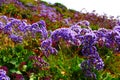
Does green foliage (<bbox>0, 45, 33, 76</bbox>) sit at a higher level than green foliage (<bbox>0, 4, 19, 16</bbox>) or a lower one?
higher

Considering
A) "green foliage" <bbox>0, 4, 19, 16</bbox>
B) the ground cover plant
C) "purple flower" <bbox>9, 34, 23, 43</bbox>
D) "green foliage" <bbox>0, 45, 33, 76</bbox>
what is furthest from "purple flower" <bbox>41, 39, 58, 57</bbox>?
"green foliage" <bbox>0, 4, 19, 16</bbox>

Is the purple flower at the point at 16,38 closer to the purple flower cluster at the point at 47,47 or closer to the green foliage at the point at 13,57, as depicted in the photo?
the green foliage at the point at 13,57

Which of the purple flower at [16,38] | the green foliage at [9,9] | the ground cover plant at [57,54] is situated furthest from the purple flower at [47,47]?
the green foliage at [9,9]

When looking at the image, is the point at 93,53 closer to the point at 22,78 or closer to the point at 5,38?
the point at 22,78

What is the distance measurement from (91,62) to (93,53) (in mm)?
176

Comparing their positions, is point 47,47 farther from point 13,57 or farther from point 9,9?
point 9,9

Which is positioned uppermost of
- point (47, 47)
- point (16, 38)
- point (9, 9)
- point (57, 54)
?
point (47, 47)

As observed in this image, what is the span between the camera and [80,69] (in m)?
8.26

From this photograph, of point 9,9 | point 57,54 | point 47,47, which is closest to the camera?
point 47,47

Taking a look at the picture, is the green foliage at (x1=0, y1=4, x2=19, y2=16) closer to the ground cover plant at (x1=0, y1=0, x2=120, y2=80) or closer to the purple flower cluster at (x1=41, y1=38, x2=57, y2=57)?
the ground cover plant at (x1=0, y1=0, x2=120, y2=80)

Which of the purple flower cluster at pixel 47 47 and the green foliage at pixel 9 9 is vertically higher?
the purple flower cluster at pixel 47 47

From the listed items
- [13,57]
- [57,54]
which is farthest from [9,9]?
[13,57]

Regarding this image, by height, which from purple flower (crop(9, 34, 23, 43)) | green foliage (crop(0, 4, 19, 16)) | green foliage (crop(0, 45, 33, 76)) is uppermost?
purple flower (crop(9, 34, 23, 43))

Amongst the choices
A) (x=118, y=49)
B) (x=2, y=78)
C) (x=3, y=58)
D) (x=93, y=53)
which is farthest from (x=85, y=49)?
(x=2, y=78)
